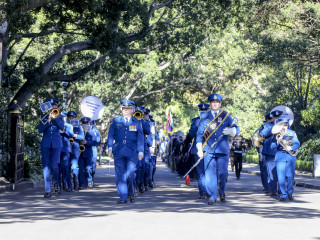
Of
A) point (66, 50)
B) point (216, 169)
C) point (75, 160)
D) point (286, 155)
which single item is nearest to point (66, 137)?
point (75, 160)

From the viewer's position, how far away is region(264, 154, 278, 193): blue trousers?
16.2m

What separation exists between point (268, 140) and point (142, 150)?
4.05 meters

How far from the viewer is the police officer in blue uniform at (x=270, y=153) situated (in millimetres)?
16031

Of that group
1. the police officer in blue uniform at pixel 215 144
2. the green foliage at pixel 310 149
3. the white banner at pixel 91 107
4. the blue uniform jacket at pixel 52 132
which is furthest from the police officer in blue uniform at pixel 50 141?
the green foliage at pixel 310 149

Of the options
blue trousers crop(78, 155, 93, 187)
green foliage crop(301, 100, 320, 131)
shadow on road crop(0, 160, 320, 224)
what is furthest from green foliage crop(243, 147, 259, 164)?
shadow on road crop(0, 160, 320, 224)

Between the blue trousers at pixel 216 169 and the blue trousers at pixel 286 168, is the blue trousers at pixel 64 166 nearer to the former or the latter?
the blue trousers at pixel 216 169

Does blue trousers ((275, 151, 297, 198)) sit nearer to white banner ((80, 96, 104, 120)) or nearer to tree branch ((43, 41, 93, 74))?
tree branch ((43, 41, 93, 74))

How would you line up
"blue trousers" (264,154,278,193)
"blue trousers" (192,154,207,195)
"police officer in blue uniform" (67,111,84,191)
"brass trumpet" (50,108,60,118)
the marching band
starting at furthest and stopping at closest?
"police officer in blue uniform" (67,111,84,191) < "blue trousers" (264,154,278,193) < "blue trousers" (192,154,207,195) < "brass trumpet" (50,108,60,118) < the marching band

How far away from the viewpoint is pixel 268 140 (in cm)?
1650

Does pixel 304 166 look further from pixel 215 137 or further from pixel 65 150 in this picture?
pixel 215 137

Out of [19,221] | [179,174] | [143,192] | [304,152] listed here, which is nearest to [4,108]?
[143,192]

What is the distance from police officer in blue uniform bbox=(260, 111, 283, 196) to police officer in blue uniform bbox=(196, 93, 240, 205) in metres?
2.49

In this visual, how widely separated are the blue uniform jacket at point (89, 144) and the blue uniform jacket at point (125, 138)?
200 inches

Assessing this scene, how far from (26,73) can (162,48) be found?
566cm
